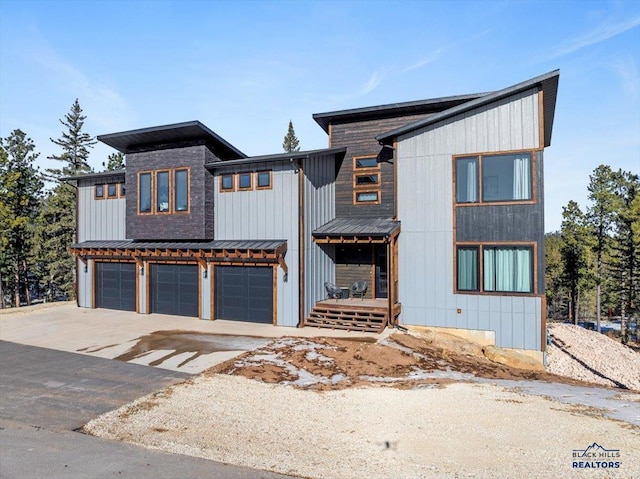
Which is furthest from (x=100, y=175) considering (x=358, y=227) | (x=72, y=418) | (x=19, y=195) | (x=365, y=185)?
(x=19, y=195)

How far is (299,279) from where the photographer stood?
1452 cm

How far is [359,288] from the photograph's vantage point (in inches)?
645

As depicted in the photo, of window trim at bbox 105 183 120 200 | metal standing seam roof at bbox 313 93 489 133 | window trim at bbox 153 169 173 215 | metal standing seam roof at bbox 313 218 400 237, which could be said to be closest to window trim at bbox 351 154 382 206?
metal standing seam roof at bbox 313 218 400 237

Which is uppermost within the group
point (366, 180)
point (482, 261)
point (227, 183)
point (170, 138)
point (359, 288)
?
point (170, 138)

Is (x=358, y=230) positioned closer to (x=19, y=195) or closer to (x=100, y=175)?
(x=100, y=175)

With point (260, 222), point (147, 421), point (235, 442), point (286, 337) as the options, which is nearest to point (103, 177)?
point (260, 222)

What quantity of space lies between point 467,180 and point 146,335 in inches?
477

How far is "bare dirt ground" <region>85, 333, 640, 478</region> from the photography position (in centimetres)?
516

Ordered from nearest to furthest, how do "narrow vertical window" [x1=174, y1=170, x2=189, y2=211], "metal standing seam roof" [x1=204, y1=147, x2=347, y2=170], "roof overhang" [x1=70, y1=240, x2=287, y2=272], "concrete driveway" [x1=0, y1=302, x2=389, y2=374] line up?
"concrete driveway" [x1=0, y1=302, x2=389, y2=374], "metal standing seam roof" [x1=204, y1=147, x2=347, y2=170], "roof overhang" [x1=70, y1=240, x2=287, y2=272], "narrow vertical window" [x1=174, y1=170, x2=189, y2=211]

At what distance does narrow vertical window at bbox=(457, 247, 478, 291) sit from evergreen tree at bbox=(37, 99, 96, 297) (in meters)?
37.3

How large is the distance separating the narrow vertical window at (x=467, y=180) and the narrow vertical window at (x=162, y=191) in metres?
11.5

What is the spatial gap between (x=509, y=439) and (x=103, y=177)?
19332 mm

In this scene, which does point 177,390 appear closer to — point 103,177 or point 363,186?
point 363,186

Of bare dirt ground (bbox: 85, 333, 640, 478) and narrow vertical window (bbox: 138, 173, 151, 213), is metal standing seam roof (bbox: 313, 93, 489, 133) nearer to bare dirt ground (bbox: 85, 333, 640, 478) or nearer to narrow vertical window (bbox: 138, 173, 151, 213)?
narrow vertical window (bbox: 138, 173, 151, 213)
